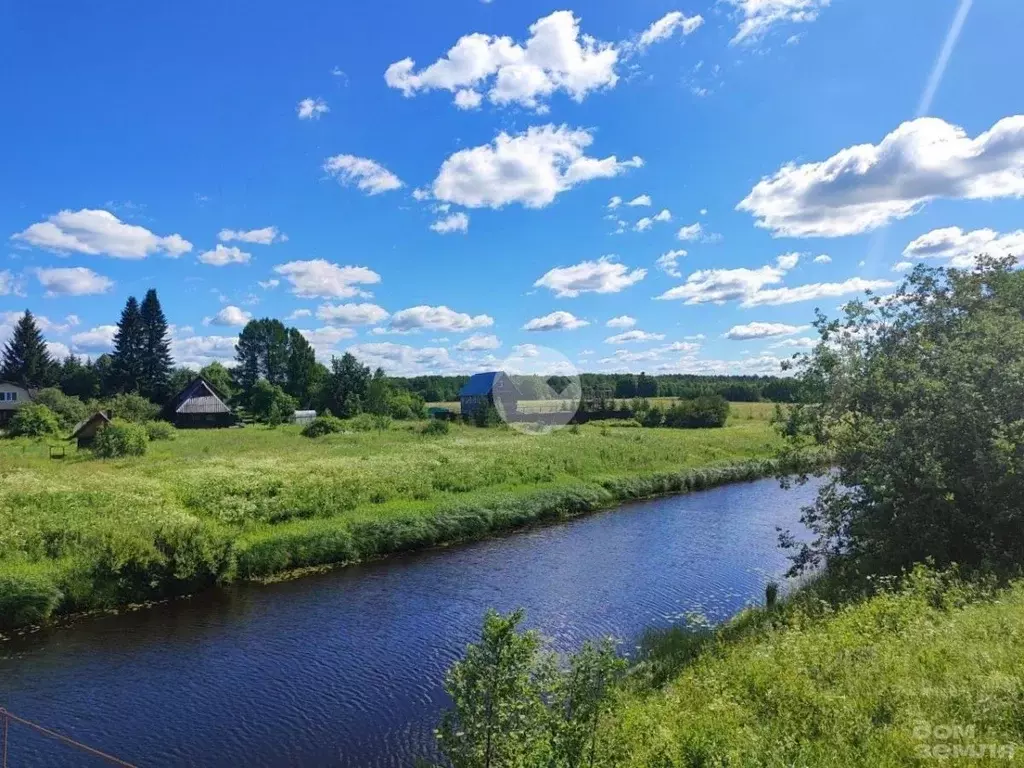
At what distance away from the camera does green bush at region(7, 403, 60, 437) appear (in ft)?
161

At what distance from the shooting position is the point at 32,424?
49438mm

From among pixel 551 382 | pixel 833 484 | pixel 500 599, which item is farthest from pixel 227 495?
pixel 551 382

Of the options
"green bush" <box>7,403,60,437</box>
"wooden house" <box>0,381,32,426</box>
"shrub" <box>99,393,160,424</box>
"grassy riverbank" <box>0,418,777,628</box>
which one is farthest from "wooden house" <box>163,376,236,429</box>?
"grassy riverbank" <box>0,418,777,628</box>

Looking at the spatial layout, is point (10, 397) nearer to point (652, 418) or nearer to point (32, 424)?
point (32, 424)

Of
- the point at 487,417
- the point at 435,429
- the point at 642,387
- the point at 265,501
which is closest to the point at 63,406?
the point at 435,429

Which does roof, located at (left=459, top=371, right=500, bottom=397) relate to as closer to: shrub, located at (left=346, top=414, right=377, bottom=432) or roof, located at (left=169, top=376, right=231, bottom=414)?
shrub, located at (left=346, top=414, right=377, bottom=432)

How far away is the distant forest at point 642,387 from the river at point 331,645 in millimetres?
50777

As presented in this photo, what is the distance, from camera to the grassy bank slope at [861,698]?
19.7ft

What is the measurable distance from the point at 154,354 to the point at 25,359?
17.6m

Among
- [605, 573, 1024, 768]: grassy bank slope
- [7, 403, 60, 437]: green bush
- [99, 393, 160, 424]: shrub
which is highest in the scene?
[99, 393, 160, 424]: shrub

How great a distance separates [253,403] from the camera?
8019 cm

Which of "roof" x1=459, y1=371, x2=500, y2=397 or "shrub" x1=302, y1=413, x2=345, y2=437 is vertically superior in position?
"roof" x1=459, y1=371, x2=500, y2=397

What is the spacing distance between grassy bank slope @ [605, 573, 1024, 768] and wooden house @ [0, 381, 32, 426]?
8524cm

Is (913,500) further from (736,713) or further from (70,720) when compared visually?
(70,720)
